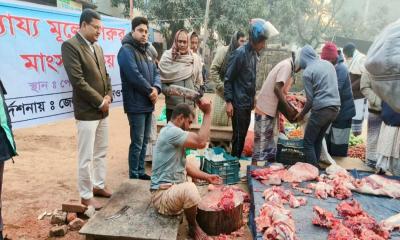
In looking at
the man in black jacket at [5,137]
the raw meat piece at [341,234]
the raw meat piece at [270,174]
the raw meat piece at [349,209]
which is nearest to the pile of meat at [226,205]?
the raw meat piece at [270,174]

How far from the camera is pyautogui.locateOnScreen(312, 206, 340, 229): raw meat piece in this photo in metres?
3.54

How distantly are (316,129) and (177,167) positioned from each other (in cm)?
266

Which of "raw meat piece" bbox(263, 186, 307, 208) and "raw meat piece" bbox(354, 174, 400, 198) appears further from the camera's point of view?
"raw meat piece" bbox(354, 174, 400, 198)

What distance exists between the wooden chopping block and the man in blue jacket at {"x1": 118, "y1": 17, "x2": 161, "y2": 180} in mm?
1489

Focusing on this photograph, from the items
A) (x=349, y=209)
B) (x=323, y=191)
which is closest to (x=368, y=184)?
(x=323, y=191)

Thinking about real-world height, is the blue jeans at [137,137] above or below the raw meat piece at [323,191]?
above

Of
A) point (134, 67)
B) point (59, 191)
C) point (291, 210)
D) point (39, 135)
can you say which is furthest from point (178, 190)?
point (39, 135)

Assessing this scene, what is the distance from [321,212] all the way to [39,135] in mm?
6514

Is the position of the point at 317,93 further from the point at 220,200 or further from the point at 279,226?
the point at 279,226

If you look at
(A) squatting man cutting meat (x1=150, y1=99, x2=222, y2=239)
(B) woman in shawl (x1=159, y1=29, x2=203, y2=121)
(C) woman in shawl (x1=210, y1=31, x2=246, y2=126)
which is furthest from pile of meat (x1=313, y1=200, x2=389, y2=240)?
(C) woman in shawl (x1=210, y1=31, x2=246, y2=126)

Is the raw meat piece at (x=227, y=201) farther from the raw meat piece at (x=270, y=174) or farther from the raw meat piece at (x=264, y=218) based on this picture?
the raw meat piece at (x=270, y=174)

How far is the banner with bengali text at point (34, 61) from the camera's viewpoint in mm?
3791

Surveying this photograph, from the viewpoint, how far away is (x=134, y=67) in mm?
4605

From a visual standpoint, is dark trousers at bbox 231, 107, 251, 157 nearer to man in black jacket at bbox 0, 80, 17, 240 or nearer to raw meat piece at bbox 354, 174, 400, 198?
raw meat piece at bbox 354, 174, 400, 198
